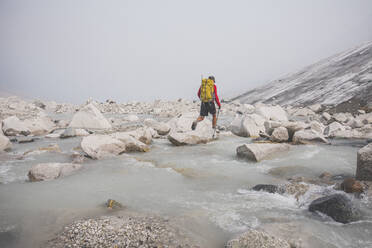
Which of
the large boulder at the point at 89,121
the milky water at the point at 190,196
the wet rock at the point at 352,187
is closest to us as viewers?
the milky water at the point at 190,196

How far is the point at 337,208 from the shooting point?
3324 mm

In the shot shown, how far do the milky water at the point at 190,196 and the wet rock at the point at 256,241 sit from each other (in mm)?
220

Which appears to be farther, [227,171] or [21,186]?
[227,171]

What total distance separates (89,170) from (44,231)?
10.0ft

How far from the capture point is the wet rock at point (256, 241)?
8.39 feet

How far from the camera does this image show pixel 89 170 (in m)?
5.93

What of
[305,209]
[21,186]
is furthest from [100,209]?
[305,209]

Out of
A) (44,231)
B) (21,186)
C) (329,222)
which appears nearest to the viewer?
(44,231)

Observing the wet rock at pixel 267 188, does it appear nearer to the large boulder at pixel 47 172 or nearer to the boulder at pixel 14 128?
the large boulder at pixel 47 172

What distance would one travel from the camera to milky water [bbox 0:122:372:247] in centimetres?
297

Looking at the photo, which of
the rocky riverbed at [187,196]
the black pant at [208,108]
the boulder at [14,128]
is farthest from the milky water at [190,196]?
the boulder at [14,128]

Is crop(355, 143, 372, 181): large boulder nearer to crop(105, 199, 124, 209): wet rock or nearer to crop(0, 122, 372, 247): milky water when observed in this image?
crop(0, 122, 372, 247): milky water

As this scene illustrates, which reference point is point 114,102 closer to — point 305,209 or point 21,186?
point 21,186

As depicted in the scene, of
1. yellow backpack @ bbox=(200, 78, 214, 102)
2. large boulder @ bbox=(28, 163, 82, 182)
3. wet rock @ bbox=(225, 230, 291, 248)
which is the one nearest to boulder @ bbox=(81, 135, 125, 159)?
large boulder @ bbox=(28, 163, 82, 182)
